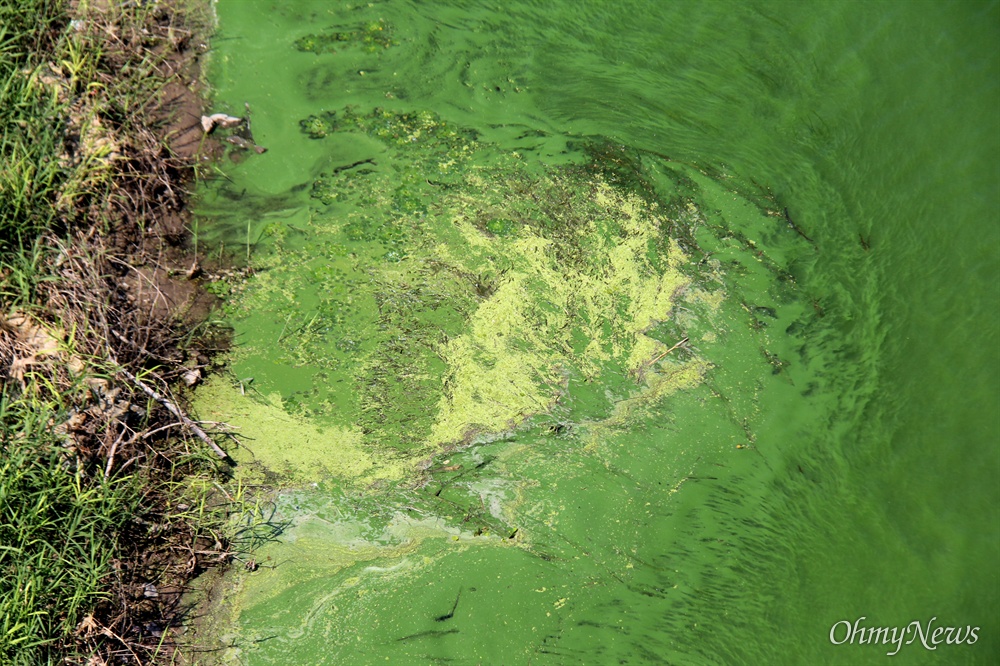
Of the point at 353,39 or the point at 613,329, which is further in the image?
the point at 353,39

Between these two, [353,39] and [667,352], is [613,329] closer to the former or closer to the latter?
[667,352]

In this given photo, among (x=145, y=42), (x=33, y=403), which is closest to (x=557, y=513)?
(x=33, y=403)

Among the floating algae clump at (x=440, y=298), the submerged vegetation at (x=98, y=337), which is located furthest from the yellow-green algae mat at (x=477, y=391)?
the submerged vegetation at (x=98, y=337)

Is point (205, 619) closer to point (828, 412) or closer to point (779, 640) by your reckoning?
point (779, 640)

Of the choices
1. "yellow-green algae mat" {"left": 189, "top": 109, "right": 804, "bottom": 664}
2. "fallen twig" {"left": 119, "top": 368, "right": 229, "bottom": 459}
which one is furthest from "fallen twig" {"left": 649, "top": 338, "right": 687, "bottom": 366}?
"fallen twig" {"left": 119, "top": 368, "right": 229, "bottom": 459}

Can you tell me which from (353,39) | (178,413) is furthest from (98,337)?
(353,39)

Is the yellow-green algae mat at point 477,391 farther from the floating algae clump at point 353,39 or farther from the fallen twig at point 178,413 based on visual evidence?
the floating algae clump at point 353,39
